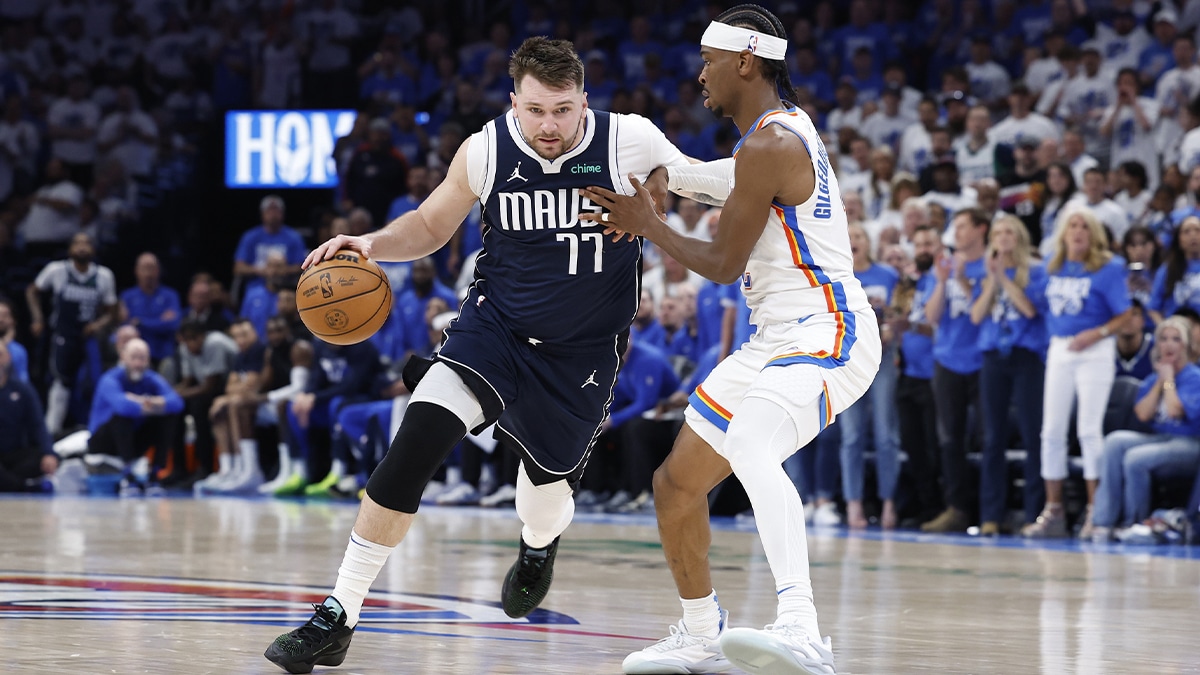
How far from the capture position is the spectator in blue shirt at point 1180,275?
10.6 meters

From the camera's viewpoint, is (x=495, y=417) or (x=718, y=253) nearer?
(x=718, y=253)

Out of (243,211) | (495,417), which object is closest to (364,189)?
(243,211)

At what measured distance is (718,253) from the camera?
185 inches

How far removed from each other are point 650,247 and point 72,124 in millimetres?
8210

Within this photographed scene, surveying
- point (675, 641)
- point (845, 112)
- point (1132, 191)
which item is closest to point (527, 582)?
point (675, 641)

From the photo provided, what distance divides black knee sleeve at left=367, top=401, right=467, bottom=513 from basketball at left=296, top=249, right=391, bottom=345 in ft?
1.43

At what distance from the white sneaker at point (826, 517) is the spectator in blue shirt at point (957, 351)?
72 cm

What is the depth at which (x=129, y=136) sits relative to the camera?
746 inches

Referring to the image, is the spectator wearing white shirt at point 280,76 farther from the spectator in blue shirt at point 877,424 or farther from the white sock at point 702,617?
the white sock at point 702,617

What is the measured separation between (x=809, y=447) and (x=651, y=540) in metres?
2.27

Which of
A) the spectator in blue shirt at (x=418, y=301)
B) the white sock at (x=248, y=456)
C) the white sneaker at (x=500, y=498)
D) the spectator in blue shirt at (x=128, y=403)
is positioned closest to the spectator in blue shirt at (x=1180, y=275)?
the white sneaker at (x=500, y=498)

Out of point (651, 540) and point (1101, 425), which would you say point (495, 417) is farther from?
point (1101, 425)

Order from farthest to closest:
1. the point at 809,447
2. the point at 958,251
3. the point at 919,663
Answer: the point at 809,447, the point at 958,251, the point at 919,663

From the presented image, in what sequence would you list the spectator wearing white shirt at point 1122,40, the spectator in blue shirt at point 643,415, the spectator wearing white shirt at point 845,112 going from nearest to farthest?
the spectator in blue shirt at point 643,415, the spectator wearing white shirt at point 1122,40, the spectator wearing white shirt at point 845,112
